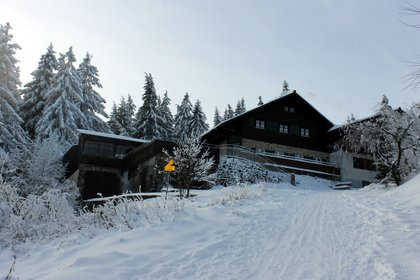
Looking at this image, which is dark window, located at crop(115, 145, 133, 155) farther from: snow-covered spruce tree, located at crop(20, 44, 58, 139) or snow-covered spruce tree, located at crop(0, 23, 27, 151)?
snow-covered spruce tree, located at crop(20, 44, 58, 139)

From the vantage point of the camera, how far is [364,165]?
39.0 m

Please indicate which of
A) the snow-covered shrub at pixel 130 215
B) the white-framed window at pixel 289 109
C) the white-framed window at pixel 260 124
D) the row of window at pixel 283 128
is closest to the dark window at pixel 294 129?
the row of window at pixel 283 128

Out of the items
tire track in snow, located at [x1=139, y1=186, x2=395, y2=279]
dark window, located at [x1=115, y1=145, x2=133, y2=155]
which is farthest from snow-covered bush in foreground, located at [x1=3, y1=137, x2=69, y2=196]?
tire track in snow, located at [x1=139, y1=186, x2=395, y2=279]

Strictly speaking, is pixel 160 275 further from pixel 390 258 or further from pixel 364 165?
pixel 364 165

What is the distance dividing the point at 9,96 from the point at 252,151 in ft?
60.5

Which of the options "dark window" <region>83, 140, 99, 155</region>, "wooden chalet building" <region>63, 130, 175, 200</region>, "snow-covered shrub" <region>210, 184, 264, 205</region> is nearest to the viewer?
"snow-covered shrub" <region>210, 184, 264, 205</region>

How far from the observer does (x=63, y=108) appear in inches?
1591

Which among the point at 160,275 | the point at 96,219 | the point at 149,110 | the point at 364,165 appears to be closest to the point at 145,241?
the point at 160,275

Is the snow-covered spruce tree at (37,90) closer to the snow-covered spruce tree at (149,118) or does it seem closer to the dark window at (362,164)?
the snow-covered spruce tree at (149,118)

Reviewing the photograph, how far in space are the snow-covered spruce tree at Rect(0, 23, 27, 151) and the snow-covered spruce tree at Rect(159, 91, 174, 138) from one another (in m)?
20.1

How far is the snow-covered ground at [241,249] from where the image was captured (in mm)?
6552

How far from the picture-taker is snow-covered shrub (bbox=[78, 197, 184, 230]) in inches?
411

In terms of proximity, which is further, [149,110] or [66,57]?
[149,110]

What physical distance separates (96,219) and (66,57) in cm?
3492
